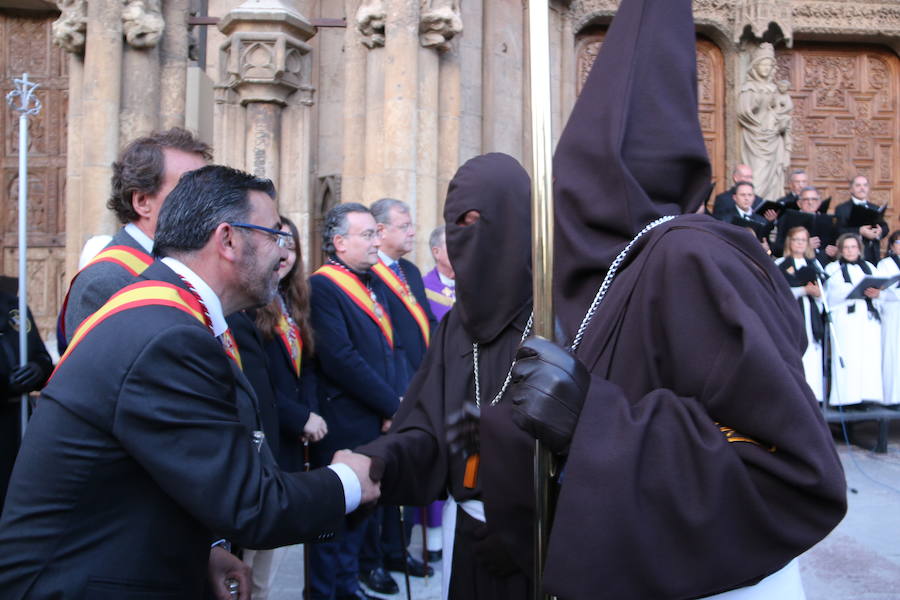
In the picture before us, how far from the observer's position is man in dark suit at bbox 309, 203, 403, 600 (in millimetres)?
4367

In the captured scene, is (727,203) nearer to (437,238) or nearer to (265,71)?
(437,238)

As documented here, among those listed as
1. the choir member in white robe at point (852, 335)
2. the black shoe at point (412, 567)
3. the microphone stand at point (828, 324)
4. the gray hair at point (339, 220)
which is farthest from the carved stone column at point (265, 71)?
the choir member in white robe at point (852, 335)

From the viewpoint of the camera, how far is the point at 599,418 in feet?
4.87

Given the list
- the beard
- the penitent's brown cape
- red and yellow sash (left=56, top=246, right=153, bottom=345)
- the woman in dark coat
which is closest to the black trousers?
the penitent's brown cape

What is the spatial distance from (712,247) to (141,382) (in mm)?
1196

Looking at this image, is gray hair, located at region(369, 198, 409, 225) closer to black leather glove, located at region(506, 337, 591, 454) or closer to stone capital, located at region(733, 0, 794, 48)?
black leather glove, located at region(506, 337, 591, 454)

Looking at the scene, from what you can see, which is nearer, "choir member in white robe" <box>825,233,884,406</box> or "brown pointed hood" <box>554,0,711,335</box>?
"brown pointed hood" <box>554,0,711,335</box>

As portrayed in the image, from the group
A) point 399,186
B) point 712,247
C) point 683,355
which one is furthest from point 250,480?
point 399,186

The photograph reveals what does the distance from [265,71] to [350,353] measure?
2.56 meters

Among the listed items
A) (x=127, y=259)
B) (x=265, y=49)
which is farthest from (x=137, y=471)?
(x=265, y=49)

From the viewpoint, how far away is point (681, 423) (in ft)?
4.80

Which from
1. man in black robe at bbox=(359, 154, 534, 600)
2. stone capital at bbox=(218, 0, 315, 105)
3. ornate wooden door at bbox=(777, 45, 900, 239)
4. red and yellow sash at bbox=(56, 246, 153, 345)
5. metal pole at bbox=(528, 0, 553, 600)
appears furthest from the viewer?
ornate wooden door at bbox=(777, 45, 900, 239)

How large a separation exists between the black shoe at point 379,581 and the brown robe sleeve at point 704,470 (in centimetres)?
332

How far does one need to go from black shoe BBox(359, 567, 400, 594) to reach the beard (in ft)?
9.37
